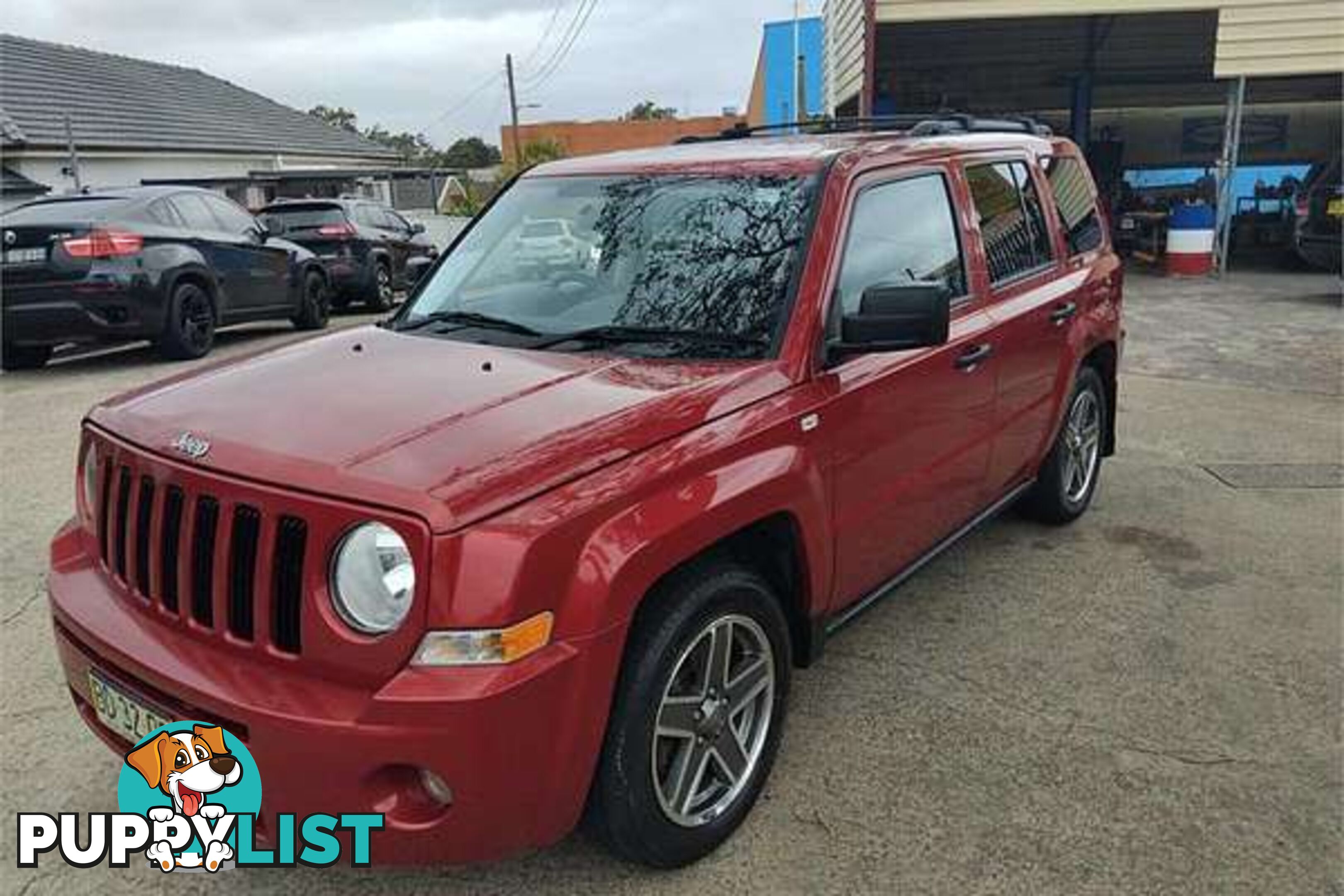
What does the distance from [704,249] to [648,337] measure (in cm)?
38

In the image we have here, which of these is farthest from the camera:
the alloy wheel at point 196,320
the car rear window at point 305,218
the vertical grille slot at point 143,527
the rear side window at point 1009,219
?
the car rear window at point 305,218

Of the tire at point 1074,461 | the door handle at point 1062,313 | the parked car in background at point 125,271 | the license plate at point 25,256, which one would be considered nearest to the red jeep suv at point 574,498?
the door handle at point 1062,313

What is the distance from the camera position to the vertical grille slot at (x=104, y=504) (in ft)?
8.82

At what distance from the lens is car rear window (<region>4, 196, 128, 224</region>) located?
903 cm

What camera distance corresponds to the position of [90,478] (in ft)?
9.40

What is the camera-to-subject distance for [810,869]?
269 cm

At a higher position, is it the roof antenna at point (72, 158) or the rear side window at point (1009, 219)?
the roof antenna at point (72, 158)

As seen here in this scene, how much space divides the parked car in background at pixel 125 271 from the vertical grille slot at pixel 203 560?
781 cm

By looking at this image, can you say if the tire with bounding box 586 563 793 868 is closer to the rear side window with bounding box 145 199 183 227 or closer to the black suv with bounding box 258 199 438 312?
the rear side window with bounding box 145 199 183 227

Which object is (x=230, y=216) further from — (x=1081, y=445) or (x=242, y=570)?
(x=242, y=570)

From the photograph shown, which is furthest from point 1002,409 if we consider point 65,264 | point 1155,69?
point 1155,69

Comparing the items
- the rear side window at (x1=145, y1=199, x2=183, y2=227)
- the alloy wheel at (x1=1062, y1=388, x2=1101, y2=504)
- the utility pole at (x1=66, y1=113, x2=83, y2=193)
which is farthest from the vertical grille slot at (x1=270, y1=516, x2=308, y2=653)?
the utility pole at (x1=66, y1=113, x2=83, y2=193)

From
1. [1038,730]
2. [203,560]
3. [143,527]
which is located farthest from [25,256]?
[1038,730]

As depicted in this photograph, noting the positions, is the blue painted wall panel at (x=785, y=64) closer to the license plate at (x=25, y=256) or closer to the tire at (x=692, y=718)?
the license plate at (x=25, y=256)
